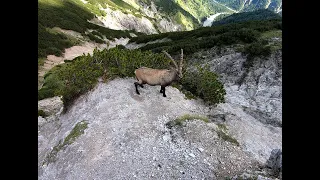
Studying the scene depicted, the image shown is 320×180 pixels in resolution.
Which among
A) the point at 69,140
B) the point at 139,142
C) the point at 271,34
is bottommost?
the point at 69,140

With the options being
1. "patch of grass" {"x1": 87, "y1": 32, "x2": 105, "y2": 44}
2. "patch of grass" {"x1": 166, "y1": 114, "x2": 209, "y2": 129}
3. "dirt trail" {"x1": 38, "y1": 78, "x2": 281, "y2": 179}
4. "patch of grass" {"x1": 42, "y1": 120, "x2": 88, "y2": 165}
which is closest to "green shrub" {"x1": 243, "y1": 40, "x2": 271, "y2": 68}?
"dirt trail" {"x1": 38, "y1": 78, "x2": 281, "y2": 179}

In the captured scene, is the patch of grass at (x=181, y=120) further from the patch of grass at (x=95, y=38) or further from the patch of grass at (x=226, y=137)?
the patch of grass at (x=95, y=38)

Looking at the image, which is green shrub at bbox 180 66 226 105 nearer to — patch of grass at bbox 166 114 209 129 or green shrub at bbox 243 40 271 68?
patch of grass at bbox 166 114 209 129

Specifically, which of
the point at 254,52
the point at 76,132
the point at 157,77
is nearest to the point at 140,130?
the point at 76,132

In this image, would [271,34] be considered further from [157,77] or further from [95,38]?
[95,38]

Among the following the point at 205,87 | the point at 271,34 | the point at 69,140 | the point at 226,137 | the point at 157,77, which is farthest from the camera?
the point at 271,34

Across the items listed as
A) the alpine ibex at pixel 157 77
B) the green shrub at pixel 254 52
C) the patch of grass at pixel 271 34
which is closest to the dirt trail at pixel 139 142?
the alpine ibex at pixel 157 77

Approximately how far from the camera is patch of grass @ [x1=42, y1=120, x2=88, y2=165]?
12602mm

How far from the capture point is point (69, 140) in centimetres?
1279

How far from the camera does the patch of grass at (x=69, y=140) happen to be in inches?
496
